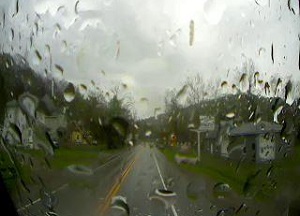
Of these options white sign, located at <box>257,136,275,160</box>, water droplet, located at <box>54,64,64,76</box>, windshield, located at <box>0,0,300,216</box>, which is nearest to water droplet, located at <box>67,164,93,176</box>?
windshield, located at <box>0,0,300,216</box>

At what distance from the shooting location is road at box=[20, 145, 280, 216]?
2.30 meters

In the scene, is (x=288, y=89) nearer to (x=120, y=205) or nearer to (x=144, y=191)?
(x=144, y=191)

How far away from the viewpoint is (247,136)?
2.37m

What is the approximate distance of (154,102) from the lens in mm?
2328

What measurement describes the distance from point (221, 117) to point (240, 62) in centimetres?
22

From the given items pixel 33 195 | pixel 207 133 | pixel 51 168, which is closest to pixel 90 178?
pixel 51 168

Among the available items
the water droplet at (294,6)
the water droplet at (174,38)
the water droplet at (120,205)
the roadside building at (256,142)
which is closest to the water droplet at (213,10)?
the water droplet at (174,38)

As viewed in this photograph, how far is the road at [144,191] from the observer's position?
2.30 metres

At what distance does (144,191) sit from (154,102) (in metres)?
0.34

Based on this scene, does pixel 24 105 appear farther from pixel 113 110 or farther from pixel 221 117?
pixel 221 117

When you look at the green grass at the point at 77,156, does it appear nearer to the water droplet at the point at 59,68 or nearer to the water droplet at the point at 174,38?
the water droplet at the point at 59,68

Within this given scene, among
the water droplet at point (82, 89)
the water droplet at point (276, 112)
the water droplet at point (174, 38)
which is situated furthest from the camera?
the water droplet at point (276, 112)

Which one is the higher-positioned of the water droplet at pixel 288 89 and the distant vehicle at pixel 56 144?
the water droplet at pixel 288 89

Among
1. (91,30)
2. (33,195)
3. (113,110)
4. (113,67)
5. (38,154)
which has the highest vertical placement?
(91,30)
